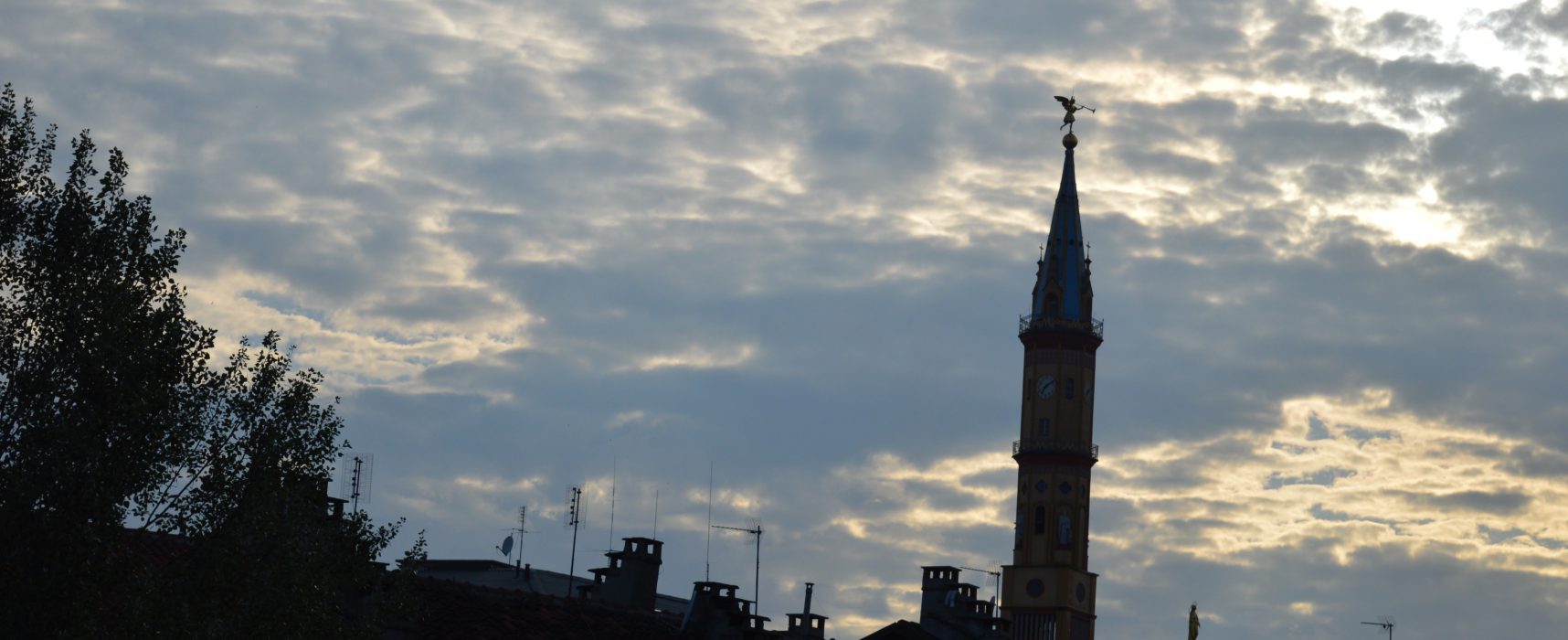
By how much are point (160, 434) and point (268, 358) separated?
249 cm

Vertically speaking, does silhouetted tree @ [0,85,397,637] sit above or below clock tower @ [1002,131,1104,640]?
below

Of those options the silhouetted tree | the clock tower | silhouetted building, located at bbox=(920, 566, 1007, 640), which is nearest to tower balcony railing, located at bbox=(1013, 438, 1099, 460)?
the clock tower

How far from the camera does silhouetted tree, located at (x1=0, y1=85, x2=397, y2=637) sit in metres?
36.1

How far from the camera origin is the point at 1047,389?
135500mm

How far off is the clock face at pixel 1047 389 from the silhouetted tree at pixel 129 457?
97166 mm

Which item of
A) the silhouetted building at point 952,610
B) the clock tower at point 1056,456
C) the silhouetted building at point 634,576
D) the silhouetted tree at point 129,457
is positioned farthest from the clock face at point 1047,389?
the silhouetted tree at point 129,457

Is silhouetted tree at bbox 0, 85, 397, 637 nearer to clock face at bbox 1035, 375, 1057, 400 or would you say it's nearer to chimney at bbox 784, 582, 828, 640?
chimney at bbox 784, 582, 828, 640

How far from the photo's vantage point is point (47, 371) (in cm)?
3781

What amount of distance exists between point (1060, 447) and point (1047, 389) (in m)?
3.70

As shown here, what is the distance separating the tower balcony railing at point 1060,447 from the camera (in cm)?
13450

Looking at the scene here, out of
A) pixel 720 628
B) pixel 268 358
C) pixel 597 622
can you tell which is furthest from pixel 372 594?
pixel 720 628

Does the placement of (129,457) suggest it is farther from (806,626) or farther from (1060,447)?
(1060,447)

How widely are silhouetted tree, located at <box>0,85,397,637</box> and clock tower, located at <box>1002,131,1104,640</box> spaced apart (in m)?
94.7

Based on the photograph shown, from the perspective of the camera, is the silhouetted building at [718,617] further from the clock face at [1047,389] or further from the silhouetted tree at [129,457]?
the clock face at [1047,389]
